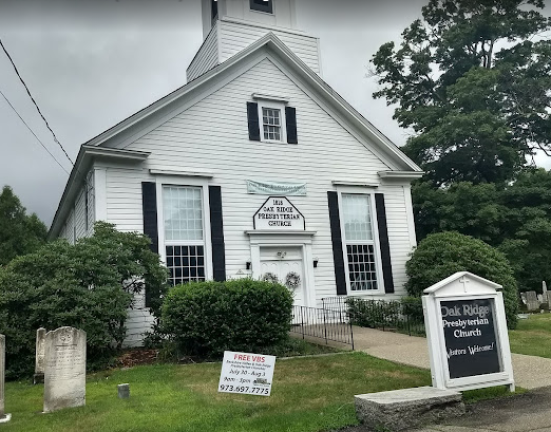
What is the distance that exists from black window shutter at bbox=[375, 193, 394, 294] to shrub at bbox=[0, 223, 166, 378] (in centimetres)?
835

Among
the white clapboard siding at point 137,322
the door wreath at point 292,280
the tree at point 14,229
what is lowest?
the white clapboard siding at point 137,322

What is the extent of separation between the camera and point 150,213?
1381 cm

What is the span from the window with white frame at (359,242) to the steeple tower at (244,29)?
17.1 ft

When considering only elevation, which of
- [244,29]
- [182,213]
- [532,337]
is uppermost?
[244,29]

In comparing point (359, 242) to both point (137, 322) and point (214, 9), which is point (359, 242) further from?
point (214, 9)

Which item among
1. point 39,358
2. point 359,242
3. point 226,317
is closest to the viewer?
point 39,358

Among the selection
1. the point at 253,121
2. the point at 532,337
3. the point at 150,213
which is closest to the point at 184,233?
the point at 150,213

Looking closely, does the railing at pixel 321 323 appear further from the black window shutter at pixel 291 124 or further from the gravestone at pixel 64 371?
the gravestone at pixel 64 371

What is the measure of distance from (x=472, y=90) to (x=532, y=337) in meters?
16.3

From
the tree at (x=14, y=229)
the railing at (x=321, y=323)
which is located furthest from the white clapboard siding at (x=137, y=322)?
the tree at (x=14, y=229)

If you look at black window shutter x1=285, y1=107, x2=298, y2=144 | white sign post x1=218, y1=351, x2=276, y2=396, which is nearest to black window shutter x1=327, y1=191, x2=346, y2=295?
black window shutter x1=285, y1=107, x2=298, y2=144

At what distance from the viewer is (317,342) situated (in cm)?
1228

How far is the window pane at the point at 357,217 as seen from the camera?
16.8 meters

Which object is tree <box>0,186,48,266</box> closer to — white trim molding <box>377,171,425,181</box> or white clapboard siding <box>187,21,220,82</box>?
white clapboard siding <box>187,21,220,82</box>
